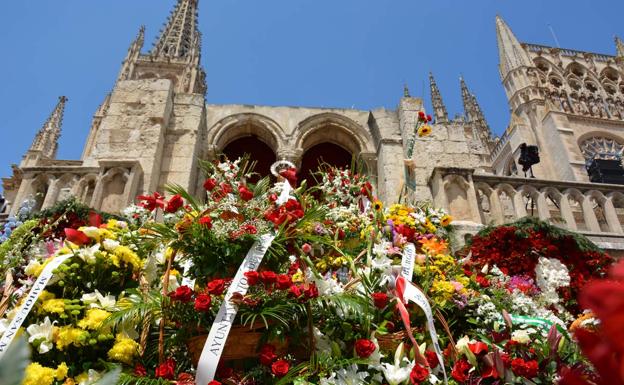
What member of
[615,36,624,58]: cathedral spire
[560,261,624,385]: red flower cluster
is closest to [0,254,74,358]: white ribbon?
[560,261,624,385]: red flower cluster

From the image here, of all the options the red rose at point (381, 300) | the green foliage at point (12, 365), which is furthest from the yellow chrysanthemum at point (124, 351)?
the green foliage at point (12, 365)

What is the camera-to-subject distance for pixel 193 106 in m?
7.00

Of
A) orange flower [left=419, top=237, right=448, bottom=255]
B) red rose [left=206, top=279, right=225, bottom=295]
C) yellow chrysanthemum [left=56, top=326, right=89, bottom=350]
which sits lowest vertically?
yellow chrysanthemum [left=56, top=326, right=89, bottom=350]

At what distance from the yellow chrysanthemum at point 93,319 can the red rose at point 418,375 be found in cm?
156

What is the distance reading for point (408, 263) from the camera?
274 cm

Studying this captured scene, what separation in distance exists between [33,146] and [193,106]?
112ft

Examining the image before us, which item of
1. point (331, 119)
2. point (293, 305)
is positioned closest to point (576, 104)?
point (331, 119)

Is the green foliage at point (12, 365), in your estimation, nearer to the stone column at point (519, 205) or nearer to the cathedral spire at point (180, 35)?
the stone column at point (519, 205)

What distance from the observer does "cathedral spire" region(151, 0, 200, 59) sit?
2092 inches

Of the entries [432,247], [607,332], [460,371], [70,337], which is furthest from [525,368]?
[70,337]

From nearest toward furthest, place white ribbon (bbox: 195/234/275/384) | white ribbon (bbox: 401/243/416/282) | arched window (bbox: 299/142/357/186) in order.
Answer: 1. white ribbon (bbox: 195/234/275/384)
2. white ribbon (bbox: 401/243/416/282)
3. arched window (bbox: 299/142/357/186)

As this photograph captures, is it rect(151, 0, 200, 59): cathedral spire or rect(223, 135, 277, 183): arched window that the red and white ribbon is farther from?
rect(151, 0, 200, 59): cathedral spire

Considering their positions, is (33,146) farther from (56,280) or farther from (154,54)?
(56,280)

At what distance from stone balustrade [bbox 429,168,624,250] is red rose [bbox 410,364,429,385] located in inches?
149
